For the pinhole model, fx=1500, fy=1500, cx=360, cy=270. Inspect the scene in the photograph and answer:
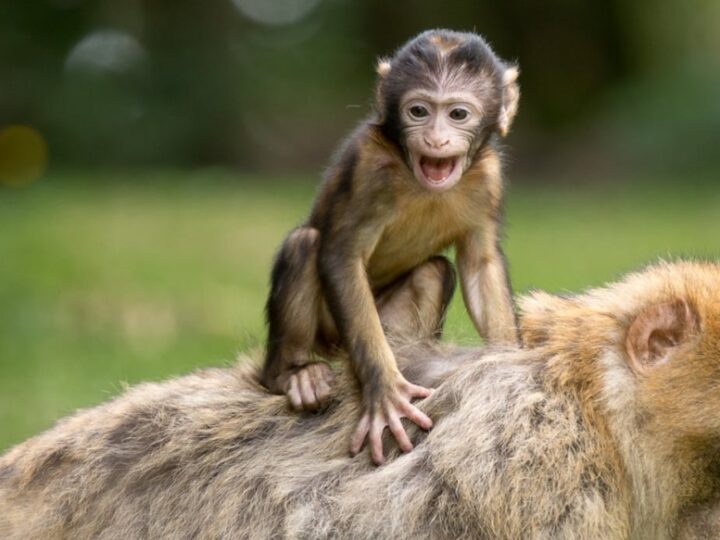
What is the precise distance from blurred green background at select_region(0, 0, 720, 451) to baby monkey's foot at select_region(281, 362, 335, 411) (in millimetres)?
3296

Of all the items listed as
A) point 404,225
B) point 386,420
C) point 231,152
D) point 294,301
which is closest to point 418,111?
point 404,225

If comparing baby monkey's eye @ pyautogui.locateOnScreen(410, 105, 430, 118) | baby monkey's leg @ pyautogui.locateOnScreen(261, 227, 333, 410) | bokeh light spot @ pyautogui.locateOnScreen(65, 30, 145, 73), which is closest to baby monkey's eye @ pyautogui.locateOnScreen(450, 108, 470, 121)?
baby monkey's eye @ pyautogui.locateOnScreen(410, 105, 430, 118)

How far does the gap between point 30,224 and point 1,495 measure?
8.81 metres

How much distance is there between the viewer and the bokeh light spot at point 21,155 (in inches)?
768

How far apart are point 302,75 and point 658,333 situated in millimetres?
23358

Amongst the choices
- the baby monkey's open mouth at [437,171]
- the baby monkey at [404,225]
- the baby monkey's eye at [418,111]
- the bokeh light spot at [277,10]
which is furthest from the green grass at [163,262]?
the bokeh light spot at [277,10]

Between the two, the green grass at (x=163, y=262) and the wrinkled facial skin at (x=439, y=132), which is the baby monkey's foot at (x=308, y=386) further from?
the wrinkled facial skin at (x=439, y=132)

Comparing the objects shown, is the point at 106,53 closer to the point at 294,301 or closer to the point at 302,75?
the point at 302,75

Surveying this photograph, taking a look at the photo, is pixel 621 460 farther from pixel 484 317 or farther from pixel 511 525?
pixel 484 317

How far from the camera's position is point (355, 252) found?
6195mm

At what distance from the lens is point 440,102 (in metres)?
6.21

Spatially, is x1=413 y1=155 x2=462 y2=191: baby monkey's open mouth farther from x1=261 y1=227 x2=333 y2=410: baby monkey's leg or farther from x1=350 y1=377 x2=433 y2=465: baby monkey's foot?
x1=350 y1=377 x2=433 y2=465: baby monkey's foot

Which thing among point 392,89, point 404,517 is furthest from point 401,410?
point 392,89

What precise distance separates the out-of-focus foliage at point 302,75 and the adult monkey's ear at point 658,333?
18769 millimetres
